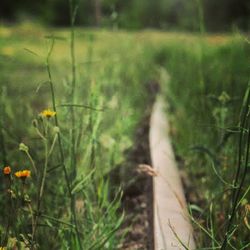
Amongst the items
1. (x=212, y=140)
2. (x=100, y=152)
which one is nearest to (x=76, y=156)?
(x=100, y=152)

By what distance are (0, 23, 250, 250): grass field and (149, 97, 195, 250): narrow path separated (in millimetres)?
60

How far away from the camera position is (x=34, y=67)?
7.65 metres

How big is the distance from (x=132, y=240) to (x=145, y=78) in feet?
9.82

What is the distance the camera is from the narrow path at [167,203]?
1.55 m

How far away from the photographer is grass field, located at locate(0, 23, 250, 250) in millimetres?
1414

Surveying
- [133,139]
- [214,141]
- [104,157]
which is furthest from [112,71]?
[214,141]

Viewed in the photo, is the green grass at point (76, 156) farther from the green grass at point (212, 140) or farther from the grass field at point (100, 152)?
the green grass at point (212, 140)

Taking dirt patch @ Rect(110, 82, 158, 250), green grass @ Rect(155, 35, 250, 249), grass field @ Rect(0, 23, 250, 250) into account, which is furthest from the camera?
dirt patch @ Rect(110, 82, 158, 250)

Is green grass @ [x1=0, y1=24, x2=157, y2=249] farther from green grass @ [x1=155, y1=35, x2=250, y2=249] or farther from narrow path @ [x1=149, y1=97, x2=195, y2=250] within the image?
green grass @ [x1=155, y1=35, x2=250, y2=249]

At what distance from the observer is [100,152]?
195 centimetres

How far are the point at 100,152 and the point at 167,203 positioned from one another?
0.30 meters

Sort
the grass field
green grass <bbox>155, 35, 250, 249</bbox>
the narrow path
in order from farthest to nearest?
green grass <bbox>155, 35, 250, 249</bbox>
the narrow path
the grass field

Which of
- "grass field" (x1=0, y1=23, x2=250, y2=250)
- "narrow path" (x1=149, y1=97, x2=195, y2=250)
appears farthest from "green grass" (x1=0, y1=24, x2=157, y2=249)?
"narrow path" (x1=149, y1=97, x2=195, y2=250)

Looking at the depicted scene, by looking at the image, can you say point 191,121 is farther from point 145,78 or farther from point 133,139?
point 145,78
